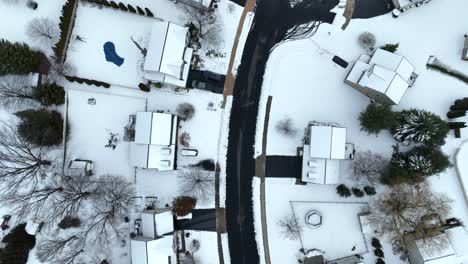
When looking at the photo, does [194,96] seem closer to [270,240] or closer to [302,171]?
[302,171]

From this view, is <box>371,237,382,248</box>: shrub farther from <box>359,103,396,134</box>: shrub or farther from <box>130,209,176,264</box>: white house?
<box>130,209,176,264</box>: white house

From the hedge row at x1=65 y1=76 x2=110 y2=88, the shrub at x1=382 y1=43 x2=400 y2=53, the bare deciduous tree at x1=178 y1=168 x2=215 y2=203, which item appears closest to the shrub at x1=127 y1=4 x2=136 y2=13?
the hedge row at x1=65 y1=76 x2=110 y2=88

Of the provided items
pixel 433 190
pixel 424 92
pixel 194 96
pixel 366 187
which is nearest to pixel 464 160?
pixel 433 190

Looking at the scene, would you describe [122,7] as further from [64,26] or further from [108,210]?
[108,210]

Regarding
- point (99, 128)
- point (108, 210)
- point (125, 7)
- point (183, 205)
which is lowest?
point (108, 210)

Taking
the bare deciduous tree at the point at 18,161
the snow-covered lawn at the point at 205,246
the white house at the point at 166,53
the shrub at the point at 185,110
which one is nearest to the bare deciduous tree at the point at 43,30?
the bare deciduous tree at the point at 18,161

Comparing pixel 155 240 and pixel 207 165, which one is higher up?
pixel 207 165

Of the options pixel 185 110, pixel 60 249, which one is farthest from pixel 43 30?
pixel 60 249

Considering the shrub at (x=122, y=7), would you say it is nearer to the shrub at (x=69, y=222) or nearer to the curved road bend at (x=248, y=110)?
the curved road bend at (x=248, y=110)
